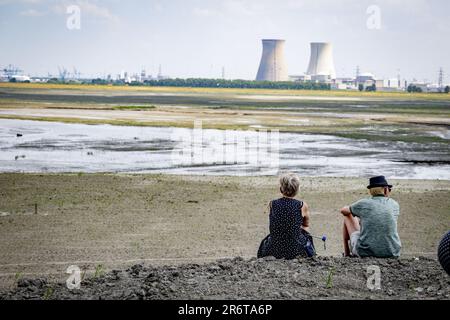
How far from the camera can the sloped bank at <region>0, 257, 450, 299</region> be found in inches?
284

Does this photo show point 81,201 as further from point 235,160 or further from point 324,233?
point 235,160

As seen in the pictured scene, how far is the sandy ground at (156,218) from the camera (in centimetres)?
1146

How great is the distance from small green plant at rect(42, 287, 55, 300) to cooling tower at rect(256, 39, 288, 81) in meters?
137

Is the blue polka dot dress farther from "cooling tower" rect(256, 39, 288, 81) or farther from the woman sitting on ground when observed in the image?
"cooling tower" rect(256, 39, 288, 81)

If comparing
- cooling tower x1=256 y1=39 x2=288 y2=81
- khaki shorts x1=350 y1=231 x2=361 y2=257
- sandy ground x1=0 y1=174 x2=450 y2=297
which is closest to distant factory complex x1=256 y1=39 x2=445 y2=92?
cooling tower x1=256 y1=39 x2=288 y2=81

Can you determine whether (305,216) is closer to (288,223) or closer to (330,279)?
(288,223)

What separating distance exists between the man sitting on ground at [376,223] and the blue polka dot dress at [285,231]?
0.59m

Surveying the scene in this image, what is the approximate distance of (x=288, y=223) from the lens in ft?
27.7

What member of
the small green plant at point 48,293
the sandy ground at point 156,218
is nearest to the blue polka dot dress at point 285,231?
the sandy ground at point 156,218

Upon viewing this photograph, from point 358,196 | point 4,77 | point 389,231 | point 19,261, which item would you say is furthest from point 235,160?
point 4,77

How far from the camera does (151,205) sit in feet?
53.6

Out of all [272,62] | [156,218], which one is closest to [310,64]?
[272,62]

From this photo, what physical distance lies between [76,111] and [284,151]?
85.0 feet

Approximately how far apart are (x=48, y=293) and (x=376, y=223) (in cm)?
335
